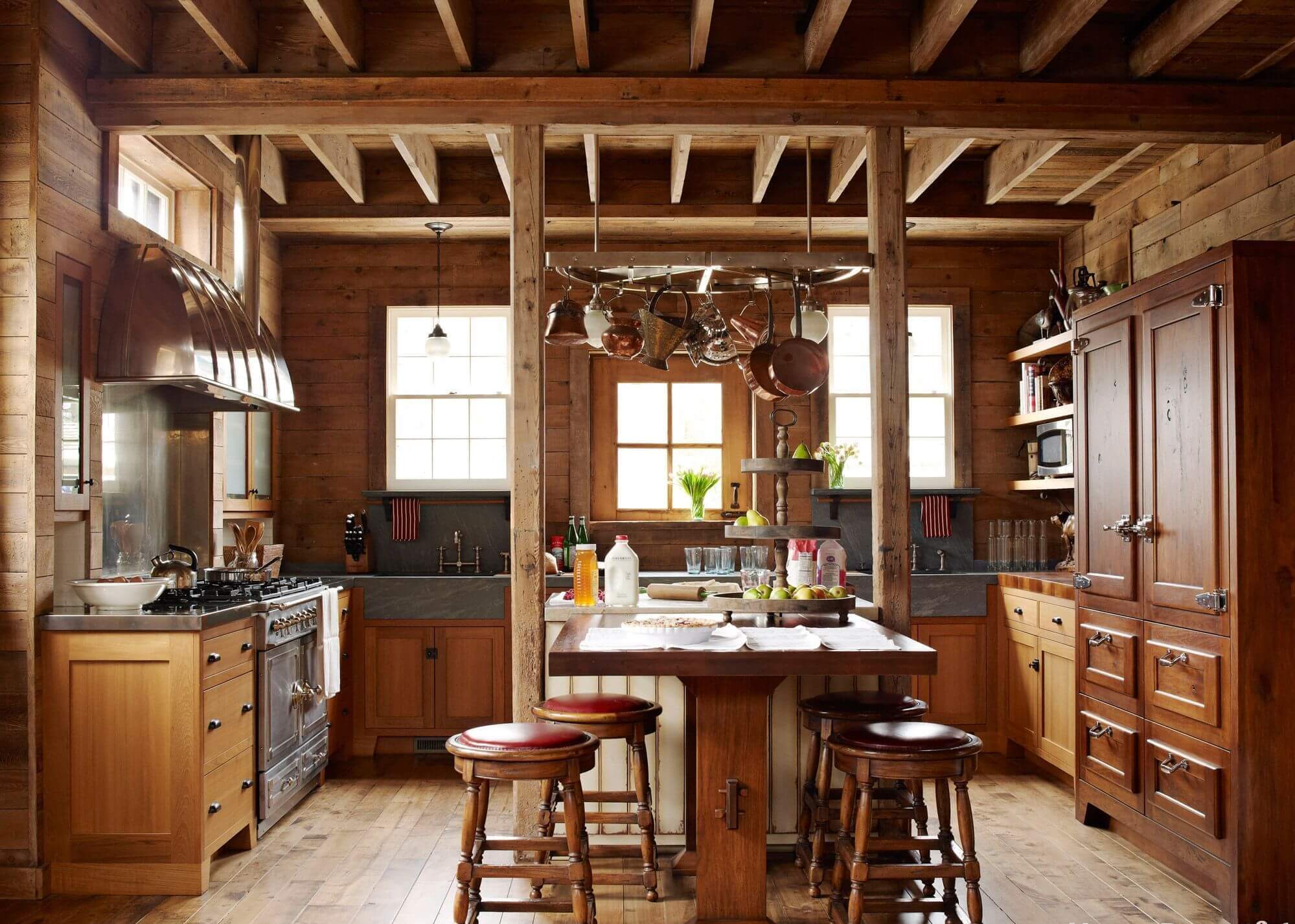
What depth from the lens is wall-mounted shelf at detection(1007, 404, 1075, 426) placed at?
5.50 meters

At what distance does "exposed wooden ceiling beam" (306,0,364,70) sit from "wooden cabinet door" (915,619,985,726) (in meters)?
3.98

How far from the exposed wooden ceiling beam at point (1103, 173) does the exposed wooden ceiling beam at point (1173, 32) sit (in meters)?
0.78

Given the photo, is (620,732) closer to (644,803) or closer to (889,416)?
(644,803)

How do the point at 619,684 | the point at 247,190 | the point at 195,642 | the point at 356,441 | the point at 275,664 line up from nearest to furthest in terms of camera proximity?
the point at 195,642
the point at 619,684
the point at 275,664
the point at 247,190
the point at 356,441

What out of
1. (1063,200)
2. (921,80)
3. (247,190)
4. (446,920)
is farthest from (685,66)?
(446,920)

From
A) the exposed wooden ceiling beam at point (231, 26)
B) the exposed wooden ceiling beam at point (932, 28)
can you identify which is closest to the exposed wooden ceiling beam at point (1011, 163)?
the exposed wooden ceiling beam at point (932, 28)

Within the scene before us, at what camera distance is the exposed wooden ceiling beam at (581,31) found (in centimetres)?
357

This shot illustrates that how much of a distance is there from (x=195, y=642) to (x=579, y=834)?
1.57 m

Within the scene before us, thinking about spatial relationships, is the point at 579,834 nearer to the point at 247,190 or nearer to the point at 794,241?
the point at 247,190

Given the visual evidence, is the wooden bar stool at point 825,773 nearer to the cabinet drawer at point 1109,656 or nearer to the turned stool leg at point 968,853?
the turned stool leg at point 968,853

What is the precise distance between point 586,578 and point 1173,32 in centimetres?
299

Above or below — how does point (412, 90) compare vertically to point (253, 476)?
above

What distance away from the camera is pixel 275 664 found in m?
4.26

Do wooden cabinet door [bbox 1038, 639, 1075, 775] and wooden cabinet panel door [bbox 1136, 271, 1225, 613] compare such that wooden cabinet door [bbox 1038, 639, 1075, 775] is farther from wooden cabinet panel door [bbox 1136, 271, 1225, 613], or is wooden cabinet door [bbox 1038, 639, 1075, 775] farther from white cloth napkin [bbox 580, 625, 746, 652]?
white cloth napkin [bbox 580, 625, 746, 652]
